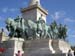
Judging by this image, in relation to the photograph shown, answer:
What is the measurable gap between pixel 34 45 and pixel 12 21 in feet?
16.1

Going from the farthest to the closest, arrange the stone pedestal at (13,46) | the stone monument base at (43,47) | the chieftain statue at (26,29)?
the chieftain statue at (26,29), the stone pedestal at (13,46), the stone monument base at (43,47)

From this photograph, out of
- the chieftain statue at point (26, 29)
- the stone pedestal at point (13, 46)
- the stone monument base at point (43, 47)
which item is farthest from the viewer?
the chieftain statue at point (26, 29)

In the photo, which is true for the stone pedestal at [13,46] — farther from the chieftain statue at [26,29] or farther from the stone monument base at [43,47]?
the chieftain statue at [26,29]

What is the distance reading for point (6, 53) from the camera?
75.0 ft

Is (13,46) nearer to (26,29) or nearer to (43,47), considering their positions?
(43,47)

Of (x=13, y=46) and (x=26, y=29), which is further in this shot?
(x=26, y=29)

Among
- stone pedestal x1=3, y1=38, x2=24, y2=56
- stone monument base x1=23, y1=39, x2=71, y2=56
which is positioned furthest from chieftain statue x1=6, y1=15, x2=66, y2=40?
stone monument base x1=23, y1=39, x2=71, y2=56

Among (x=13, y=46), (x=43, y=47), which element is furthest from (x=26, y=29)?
(x=43, y=47)

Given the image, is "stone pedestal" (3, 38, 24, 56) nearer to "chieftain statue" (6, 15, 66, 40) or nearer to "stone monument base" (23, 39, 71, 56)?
"stone monument base" (23, 39, 71, 56)

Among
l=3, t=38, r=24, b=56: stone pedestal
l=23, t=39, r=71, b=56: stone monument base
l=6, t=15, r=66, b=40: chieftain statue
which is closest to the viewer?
l=23, t=39, r=71, b=56: stone monument base

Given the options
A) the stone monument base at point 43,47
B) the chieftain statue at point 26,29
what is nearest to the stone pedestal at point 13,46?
the stone monument base at point 43,47

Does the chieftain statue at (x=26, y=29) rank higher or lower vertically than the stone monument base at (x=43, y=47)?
higher

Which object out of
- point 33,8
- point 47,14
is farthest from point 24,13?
point 47,14

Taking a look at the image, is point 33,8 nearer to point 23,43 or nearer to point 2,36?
point 2,36
